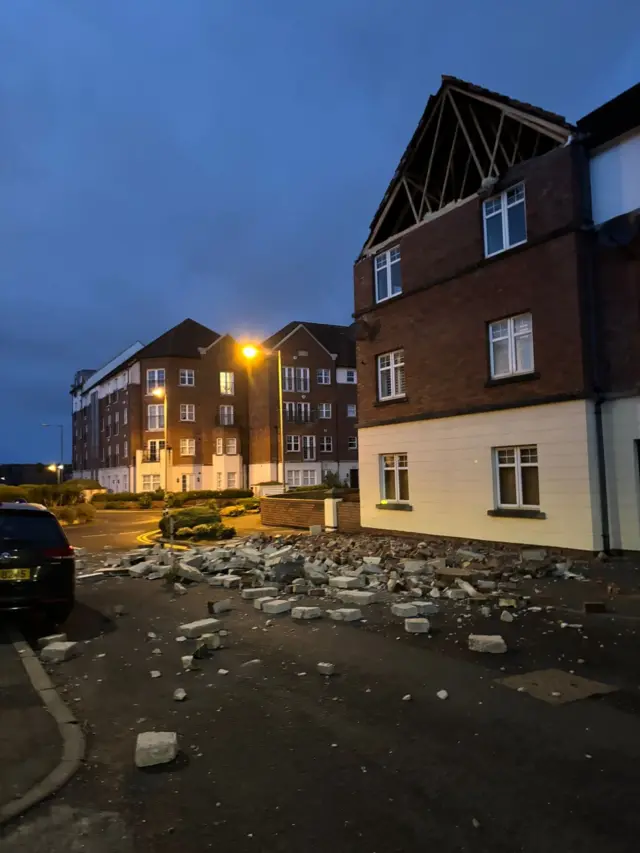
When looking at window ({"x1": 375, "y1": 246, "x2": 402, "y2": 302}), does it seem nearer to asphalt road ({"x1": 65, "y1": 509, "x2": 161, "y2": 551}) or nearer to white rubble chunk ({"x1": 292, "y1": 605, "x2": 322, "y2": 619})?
asphalt road ({"x1": 65, "y1": 509, "x2": 161, "y2": 551})

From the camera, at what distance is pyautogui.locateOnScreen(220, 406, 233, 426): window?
6091 cm

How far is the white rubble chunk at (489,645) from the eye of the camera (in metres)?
7.26

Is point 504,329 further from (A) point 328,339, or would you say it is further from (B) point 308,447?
(A) point 328,339

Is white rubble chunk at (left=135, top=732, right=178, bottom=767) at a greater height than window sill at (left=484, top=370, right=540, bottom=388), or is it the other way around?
window sill at (left=484, top=370, right=540, bottom=388)

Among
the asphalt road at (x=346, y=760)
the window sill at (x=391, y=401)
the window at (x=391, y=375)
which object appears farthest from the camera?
the window at (x=391, y=375)

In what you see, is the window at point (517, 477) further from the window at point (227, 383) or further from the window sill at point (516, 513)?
the window at point (227, 383)

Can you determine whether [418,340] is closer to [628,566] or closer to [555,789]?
[628,566]

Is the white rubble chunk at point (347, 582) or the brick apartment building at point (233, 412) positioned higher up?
the brick apartment building at point (233, 412)

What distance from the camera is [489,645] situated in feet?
23.9

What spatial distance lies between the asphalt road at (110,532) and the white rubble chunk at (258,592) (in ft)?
35.6

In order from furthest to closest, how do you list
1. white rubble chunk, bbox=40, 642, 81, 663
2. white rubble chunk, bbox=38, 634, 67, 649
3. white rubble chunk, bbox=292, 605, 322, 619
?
1. white rubble chunk, bbox=292, 605, 322, 619
2. white rubble chunk, bbox=38, 634, 67, 649
3. white rubble chunk, bbox=40, 642, 81, 663

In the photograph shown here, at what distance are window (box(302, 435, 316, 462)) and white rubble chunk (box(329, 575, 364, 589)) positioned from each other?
4638cm

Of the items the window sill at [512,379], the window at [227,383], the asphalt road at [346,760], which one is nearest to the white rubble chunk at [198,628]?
the asphalt road at [346,760]

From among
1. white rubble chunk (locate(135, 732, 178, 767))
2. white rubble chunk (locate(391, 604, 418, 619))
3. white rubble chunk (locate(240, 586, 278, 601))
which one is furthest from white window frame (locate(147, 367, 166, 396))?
white rubble chunk (locate(135, 732, 178, 767))
